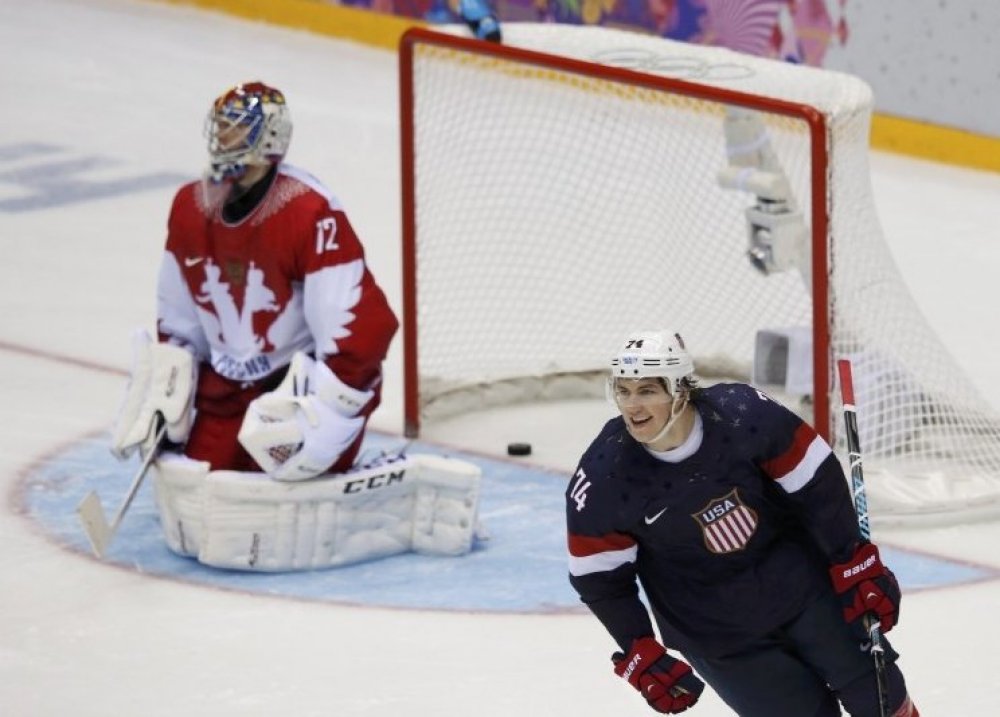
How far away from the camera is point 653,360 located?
3.89 metres

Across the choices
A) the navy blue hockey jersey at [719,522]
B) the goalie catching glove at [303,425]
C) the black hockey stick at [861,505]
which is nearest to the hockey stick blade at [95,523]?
the goalie catching glove at [303,425]

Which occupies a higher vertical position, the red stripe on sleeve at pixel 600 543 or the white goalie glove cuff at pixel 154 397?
the red stripe on sleeve at pixel 600 543

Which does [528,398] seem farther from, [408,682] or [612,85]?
[408,682]

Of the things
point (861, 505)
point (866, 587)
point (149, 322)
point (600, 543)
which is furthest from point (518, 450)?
point (866, 587)

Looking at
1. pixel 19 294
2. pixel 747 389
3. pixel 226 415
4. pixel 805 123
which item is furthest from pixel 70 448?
pixel 747 389

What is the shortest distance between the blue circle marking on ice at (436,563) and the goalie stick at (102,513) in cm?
4

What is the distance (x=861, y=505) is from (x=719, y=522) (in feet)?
1.21

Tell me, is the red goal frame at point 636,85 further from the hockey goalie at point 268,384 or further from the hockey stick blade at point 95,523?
the hockey stick blade at point 95,523

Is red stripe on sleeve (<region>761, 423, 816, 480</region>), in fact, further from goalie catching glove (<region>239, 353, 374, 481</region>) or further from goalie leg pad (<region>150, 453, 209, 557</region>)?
goalie leg pad (<region>150, 453, 209, 557</region>)

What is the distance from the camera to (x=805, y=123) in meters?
5.99

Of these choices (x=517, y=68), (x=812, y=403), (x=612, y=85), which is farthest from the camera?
(x=517, y=68)

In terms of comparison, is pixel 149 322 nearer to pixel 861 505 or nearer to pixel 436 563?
pixel 436 563

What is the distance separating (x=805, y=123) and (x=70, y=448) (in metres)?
2.06

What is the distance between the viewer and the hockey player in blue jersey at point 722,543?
12.9 feet
